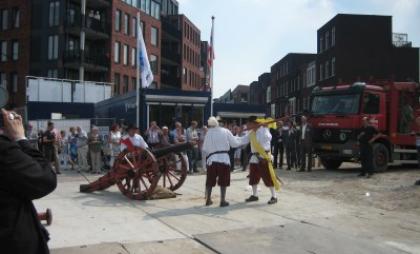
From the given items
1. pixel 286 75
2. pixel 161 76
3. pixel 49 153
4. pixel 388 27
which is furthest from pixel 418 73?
pixel 49 153

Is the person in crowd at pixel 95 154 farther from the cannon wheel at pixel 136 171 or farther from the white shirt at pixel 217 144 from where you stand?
the white shirt at pixel 217 144

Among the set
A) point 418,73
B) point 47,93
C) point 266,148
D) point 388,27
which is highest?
point 388,27

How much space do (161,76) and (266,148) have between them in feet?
182

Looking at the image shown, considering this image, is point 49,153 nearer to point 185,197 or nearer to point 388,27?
point 185,197

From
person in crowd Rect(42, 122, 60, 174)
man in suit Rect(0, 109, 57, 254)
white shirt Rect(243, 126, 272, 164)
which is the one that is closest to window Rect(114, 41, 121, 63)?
person in crowd Rect(42, 122, 60, 174)

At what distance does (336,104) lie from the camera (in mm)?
17172

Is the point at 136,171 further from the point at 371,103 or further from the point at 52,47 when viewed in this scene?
the point at 52,47

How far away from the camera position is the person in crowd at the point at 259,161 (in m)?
10.5

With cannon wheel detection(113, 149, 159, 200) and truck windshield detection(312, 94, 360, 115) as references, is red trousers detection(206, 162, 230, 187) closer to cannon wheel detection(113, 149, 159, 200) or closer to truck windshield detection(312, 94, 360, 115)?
cannon wheel detection(113, 149, 159, 200)

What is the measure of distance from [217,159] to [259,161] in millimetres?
973

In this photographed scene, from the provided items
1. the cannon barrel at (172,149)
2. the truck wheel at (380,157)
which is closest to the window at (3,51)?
the truck wheel at (380,157)

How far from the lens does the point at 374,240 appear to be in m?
7.21

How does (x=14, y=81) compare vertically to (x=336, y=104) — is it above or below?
above

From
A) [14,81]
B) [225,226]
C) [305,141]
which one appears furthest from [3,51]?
[225,226]
